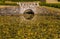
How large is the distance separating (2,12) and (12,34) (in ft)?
71.8

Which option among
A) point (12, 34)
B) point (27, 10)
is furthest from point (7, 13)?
point (12, 34)

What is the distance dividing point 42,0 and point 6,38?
32.5 m

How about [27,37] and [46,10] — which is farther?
[46,10]

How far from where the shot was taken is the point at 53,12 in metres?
35.2

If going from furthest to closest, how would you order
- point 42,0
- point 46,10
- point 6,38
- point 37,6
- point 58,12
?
point 42,0 → point 37,6 → point 46,10 → point 58,12 → point 6,38

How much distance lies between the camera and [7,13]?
39500 millimetres

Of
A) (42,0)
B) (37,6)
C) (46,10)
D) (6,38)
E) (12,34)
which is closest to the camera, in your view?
(6,38)

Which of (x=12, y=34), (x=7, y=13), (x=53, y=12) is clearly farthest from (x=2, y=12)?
(x=12, y=34)

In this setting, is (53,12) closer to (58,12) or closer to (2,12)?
(58,12)

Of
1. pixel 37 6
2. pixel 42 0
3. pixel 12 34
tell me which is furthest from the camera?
pixel 42 0

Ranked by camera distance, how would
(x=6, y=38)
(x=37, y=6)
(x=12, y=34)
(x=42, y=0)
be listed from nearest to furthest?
(x=6, y=38)
(x=12, y=34)
(x=37, y=6)
(x=42, y=0)

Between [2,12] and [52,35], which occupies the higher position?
[52,35]

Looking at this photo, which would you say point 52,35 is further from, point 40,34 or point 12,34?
point 12,34

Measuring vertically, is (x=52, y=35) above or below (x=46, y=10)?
above
